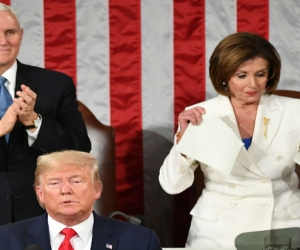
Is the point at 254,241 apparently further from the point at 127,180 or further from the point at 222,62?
the point at 127,180

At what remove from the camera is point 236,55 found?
3.49 metres

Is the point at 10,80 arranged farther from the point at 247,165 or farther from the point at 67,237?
the point at 247,165

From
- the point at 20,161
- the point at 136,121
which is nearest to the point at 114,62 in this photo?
the point at 136,121

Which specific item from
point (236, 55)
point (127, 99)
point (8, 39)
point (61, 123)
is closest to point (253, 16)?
point (127, 99)

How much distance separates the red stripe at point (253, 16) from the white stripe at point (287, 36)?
3 centimetres

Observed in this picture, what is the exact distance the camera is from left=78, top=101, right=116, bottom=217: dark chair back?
4180mm

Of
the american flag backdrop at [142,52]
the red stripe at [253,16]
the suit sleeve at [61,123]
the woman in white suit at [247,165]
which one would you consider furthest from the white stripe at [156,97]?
the suit sleeve at [61,123]

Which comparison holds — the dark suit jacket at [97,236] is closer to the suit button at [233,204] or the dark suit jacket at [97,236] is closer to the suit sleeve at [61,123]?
the suit sleeve at [61,123]

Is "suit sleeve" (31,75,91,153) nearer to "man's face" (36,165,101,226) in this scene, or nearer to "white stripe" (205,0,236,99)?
"man's face" (36,165,101,226)

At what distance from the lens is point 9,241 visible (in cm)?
259

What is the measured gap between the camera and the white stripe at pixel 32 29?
14.3 ft

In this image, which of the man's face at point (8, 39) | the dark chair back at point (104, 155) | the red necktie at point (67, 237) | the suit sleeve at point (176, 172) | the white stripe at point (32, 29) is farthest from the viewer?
the white stripe at point (32, 29)

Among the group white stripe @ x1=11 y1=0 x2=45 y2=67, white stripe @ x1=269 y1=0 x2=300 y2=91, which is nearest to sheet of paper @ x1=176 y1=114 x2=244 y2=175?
white stripe @ x1=269 y1=0 x2=300 y2=91

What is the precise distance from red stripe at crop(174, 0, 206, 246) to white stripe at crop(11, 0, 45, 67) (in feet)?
2.34
